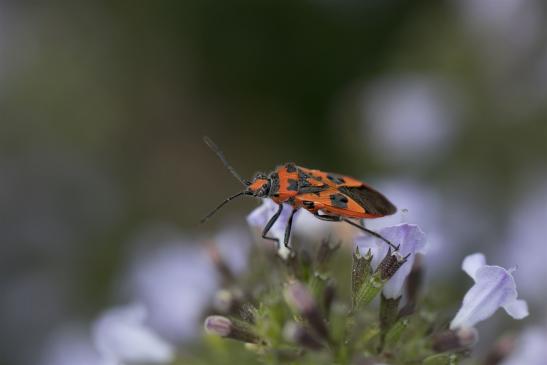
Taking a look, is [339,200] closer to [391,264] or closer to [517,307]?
[391,264]

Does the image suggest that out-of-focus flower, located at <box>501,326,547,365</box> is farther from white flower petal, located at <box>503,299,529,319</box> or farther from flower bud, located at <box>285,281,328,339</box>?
flower bud, located at <box>285,281,328,339</box>

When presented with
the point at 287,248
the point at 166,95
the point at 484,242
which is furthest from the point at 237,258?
the point at 166,95

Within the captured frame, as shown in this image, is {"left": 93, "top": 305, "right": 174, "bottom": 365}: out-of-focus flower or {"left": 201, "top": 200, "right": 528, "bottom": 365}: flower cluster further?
{"left": 93, "top": 305, "right": 174, "bottom": 365}: out-of-focus flower

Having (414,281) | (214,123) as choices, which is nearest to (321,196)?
(414,281)

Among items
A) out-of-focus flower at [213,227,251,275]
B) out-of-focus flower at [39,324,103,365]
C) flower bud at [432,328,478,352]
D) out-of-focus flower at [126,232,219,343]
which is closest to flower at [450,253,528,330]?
flower bud at [432,328,478,352]

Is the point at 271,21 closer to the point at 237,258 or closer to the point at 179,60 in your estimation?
the point at 179,60
